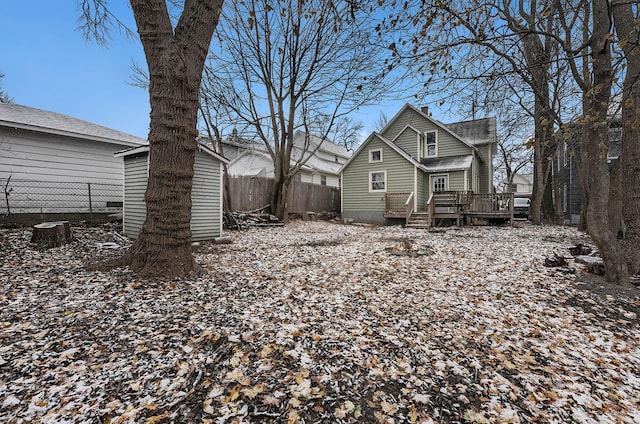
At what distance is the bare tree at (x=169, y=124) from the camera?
398 centimetres

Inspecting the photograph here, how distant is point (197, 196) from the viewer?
720 cm

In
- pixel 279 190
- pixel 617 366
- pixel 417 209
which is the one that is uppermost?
pixel 279 190

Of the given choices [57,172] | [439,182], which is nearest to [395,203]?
[439,182]

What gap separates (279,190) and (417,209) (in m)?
6.94

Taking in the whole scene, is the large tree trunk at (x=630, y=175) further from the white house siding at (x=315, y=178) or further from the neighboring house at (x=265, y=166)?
the white house siding at (x=315, y=178)

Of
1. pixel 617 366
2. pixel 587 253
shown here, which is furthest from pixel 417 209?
pixel 617 366

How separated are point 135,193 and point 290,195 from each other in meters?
7.89

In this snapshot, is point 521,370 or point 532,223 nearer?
point 521,370

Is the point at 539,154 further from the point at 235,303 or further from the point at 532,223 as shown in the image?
the point at 235,303

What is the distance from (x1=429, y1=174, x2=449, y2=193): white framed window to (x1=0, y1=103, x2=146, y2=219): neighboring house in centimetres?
1362

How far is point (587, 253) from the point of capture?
18.1 feet

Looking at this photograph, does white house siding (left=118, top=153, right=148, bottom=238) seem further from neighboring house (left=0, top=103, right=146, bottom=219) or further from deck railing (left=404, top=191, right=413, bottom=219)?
deck railing (left=404, top=191, right=413, bottom=219)

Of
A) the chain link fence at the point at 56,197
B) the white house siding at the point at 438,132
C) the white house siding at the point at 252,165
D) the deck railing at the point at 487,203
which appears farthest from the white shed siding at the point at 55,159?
the deck railing at the point at 487,203

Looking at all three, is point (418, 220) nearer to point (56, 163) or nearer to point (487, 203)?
point (487, 203)
